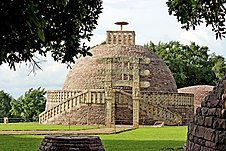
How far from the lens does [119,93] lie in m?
30.6

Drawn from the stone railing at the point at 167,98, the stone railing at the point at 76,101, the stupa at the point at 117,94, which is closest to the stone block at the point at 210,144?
the stupa at the point at 117,94

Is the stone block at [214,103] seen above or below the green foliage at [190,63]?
below

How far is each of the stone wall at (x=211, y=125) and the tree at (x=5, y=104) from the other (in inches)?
1396

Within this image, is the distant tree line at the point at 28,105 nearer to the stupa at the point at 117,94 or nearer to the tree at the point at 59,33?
the stupa at the point at 117,94

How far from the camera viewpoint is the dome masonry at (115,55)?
33.4m

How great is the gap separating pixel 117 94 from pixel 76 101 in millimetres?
2671

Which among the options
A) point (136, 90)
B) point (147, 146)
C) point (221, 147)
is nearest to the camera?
point (221, 147)

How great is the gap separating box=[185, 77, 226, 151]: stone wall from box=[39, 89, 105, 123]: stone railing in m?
23.0

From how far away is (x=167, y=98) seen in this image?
32.7m

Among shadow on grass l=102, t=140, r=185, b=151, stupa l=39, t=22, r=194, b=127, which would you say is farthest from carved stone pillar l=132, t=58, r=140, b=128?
shadow on grass l=102, t=140, r=185, b=151

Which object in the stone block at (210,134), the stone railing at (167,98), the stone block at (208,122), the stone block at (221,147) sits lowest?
the stone block at (221,147)

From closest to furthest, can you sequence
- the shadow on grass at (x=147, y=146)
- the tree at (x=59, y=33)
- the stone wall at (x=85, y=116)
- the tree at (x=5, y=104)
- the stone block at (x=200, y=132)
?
the tree at (x=59, y=33), the stone block at (x=200, y=132), the shadow on grass at (x=147, y=146), the stone wall at (x=85, y=116), the tree at (x=5, y=104)

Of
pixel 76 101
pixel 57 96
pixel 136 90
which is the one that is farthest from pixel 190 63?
pixel 136 90

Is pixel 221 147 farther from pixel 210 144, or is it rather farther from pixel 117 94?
pixel 117 94
